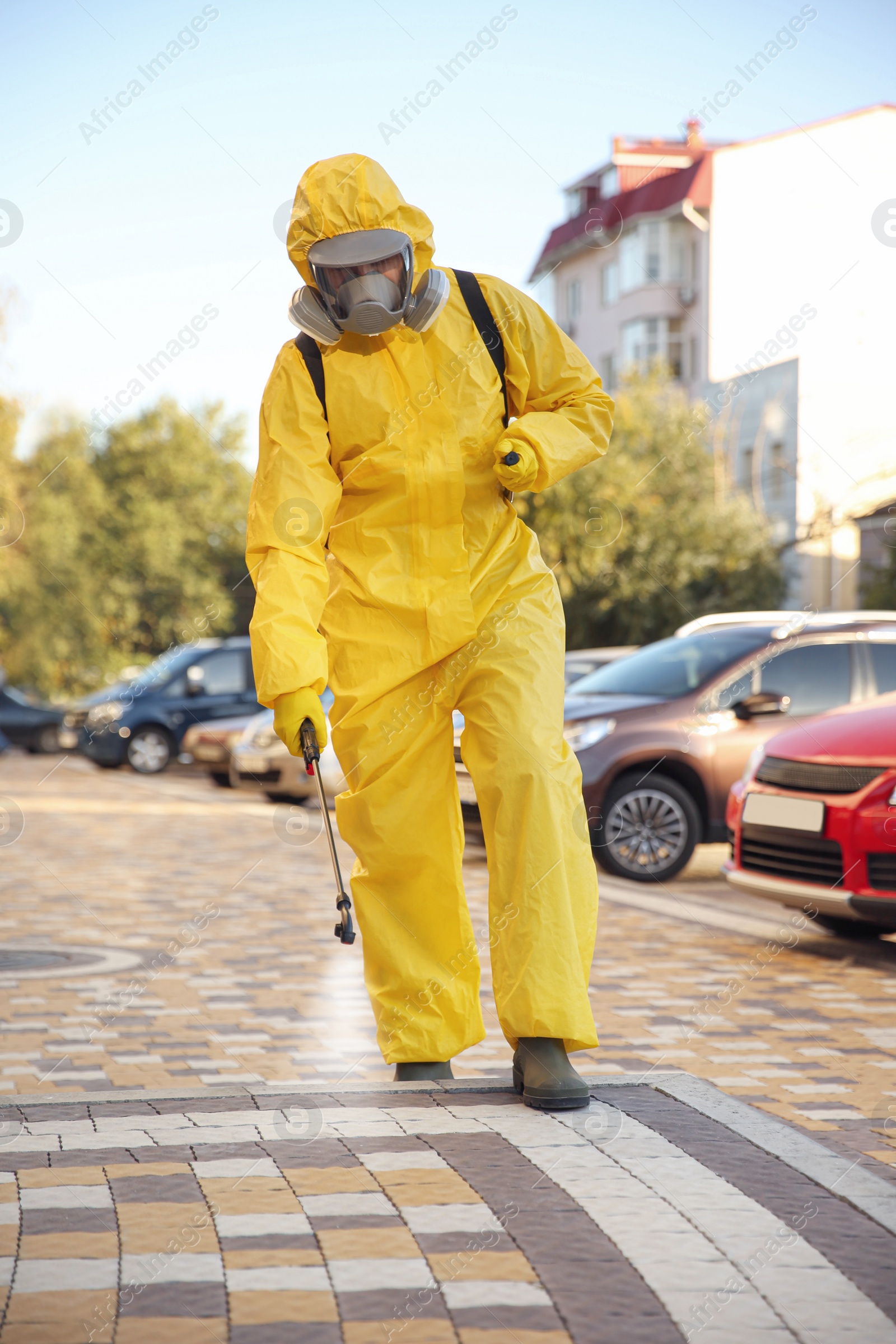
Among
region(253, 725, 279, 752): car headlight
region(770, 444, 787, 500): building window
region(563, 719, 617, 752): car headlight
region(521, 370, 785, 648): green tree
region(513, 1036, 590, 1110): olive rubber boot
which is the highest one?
region(770, 444, 787, 500): building window

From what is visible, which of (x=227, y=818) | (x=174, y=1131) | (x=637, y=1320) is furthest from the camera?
(x=227, y=818)

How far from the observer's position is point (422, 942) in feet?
12.8

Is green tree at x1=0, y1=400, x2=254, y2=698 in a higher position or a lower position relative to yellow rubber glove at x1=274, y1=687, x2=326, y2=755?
higher

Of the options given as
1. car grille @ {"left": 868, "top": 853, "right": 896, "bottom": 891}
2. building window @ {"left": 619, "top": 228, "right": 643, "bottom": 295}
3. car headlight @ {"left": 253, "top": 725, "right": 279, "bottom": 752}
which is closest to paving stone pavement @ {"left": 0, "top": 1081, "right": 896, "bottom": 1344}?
car grille @ {"left": 868, "top": 853, "right": 896, "bottom": 891}

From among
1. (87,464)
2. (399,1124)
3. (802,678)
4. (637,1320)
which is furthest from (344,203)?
(87,464)

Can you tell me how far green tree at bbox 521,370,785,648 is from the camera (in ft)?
92.4

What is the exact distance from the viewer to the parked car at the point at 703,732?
379 inches

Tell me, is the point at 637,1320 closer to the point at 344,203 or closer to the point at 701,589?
the point at 344,203

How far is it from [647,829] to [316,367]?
6298 millimetres

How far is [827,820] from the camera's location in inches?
265

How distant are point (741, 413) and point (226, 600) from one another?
643 inches

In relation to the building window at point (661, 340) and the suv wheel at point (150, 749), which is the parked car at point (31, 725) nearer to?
the suv wheel at point (150, 749)

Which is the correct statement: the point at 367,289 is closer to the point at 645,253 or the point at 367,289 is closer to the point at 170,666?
the point at 170,666

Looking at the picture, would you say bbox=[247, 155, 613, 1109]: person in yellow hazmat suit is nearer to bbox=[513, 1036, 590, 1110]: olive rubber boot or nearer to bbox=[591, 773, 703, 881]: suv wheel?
bbox=[513, 1036, 590, 1110]: olive rubber boot
